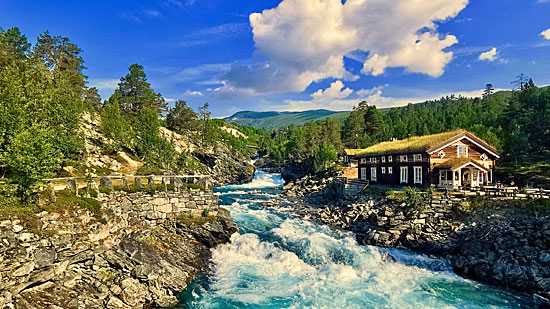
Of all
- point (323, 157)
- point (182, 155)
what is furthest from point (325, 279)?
point (182, 155)

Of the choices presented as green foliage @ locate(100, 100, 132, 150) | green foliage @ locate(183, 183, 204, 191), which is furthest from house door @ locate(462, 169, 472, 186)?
green foliage @ locate(100, 100, 132, 150)

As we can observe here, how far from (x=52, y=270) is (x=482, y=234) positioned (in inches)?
1110

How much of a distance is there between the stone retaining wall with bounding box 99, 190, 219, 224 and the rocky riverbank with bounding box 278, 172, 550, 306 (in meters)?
15.1

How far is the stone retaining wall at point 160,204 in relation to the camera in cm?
1866

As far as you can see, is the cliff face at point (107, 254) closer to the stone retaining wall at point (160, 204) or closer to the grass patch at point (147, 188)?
the stone retaining wall at point (160, 204)

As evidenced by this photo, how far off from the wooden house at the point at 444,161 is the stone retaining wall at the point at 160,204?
85.9ft

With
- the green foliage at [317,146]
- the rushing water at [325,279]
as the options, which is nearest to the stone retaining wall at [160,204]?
the rushing water at [325,279]

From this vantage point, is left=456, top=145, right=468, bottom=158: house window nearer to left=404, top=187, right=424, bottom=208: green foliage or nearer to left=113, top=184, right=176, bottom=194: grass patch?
left=404, top=187, right=424, bottom=208: green foliage

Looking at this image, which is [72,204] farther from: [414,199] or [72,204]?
[414,199]

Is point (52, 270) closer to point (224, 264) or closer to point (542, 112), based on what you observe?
point (224, 264)

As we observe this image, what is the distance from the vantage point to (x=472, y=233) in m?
21.5

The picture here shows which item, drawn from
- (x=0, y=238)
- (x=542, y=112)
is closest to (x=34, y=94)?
(x=0, y=238)

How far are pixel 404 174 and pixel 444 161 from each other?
5.06 m

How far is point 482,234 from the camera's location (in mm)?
20797
